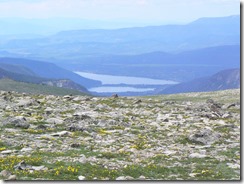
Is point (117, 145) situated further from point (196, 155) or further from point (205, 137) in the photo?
point (205, 137)

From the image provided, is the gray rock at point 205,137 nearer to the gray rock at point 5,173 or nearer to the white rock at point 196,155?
the white rock at point 196,155

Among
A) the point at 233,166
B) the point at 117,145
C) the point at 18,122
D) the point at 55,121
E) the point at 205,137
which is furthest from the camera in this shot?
the point at 55,121

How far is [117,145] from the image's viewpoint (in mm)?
23797

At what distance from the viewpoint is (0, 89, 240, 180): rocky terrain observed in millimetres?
17172

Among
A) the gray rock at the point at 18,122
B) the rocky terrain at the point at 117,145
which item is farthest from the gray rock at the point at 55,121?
the gray rock at the point at 18,122

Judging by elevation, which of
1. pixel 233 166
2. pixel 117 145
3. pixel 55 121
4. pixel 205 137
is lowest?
pixel 233 166

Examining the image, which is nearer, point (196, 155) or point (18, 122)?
point (196, 155)

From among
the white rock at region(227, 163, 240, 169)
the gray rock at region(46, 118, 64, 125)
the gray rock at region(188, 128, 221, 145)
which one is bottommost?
the white rock at region(227, 163, 240, 169)

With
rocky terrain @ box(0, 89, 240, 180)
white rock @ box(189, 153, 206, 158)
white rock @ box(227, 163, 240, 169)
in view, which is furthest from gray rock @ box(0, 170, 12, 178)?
white rock @ box(227, 163, 240, 169)

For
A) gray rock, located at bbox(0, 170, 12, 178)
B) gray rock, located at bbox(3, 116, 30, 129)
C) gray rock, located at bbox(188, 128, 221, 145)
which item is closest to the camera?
gray rock, located at bbox(0, 170, 12, 178)

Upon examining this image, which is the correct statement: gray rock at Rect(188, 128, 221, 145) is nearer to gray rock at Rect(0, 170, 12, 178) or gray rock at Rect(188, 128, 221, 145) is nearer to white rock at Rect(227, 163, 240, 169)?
white rock at Rect(227, 163, 240, 169)

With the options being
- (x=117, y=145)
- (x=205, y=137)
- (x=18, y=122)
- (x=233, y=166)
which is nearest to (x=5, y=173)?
(x=117, y=145)

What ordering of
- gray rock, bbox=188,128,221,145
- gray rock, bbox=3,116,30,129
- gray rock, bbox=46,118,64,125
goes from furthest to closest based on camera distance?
gray rock, bbox=46,118,64,125, gray rock, bbox=3,116,30,129, gray rock, bbox=188,128,221,145

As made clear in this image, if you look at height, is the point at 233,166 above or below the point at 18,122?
below
